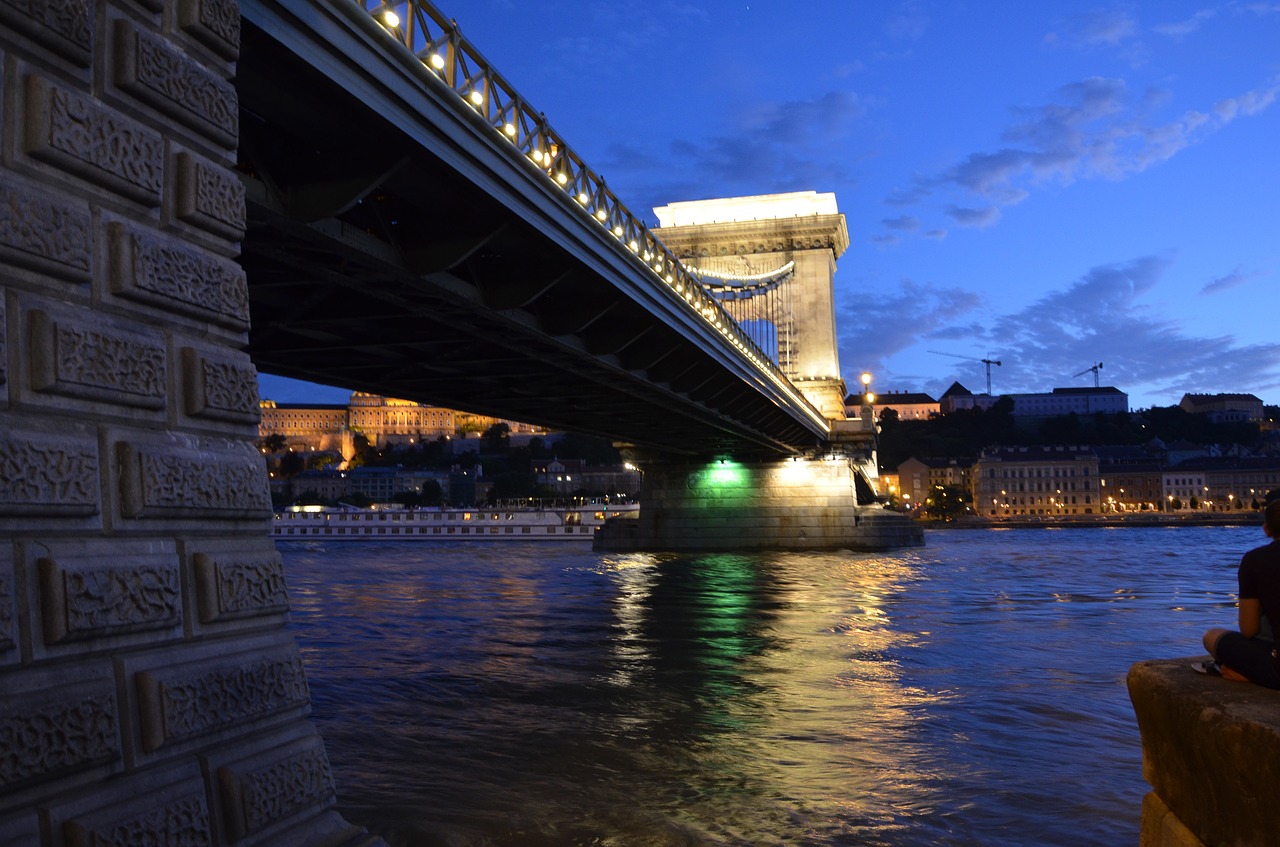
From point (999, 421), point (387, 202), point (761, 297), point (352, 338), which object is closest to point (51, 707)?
point (387, 202)

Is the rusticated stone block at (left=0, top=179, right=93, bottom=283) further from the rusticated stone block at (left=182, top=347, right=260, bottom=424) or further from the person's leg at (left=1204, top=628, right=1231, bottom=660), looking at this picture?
the person's leg at (left=1204, top=628, right=1231, bottom=660)

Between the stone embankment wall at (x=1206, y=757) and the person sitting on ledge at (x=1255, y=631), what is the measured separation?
0.28ft

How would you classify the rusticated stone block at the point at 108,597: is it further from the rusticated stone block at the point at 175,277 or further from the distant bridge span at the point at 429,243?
the distant bridge span at the point at 429,243

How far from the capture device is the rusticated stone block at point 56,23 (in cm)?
402

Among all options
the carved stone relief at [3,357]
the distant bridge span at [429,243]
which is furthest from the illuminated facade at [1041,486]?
the carved stone relief at [3,357]

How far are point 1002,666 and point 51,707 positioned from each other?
12365mm

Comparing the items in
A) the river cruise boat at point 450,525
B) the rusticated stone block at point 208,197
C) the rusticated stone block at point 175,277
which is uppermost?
the rusticated stone block at point 208,197

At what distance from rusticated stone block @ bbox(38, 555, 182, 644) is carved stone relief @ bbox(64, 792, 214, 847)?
71 centimetres

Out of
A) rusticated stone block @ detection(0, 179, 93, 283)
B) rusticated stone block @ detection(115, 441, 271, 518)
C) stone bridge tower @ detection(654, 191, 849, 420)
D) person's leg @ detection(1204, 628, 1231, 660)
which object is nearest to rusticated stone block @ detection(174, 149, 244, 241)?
rusticated stone block @ detection(0, 179, 93, 283)

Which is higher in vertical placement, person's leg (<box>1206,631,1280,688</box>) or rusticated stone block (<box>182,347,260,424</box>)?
rusticated stone block (<box>182,347,260,424</box>)

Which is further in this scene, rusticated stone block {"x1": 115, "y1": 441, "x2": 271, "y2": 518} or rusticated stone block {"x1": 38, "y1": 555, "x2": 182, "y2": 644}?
rusticated stone block {"x1": 115, "y1": 441, "x2": 271, "y2": 518}

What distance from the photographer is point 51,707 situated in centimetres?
381

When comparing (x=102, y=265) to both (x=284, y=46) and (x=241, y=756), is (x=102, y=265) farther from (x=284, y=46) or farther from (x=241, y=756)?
(x=284, y=46)

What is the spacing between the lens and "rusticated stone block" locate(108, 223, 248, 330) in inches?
176
